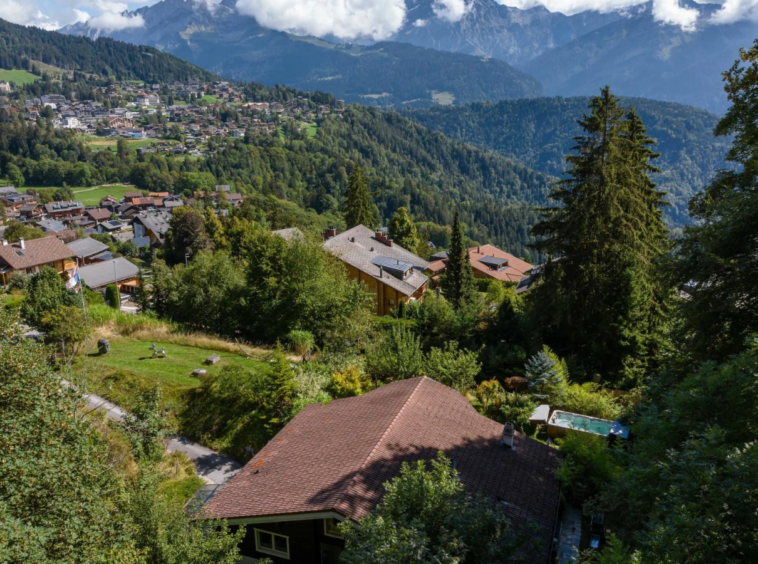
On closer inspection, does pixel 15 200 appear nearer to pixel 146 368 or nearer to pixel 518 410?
pixel 146 368

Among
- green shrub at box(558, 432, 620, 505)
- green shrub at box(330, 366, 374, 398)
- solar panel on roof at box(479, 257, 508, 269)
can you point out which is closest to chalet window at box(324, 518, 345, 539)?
green shrub at box(558, 432, 620, 505)

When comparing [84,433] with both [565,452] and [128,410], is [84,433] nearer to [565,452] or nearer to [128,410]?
[128,410]

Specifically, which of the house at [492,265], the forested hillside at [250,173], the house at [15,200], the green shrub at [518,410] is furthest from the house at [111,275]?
the forested hillside at [250,173]

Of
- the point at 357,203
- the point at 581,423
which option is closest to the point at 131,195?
the point at 357,203

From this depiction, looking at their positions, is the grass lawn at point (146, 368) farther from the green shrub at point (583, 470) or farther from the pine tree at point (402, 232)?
the pine tree at point (402, 232)

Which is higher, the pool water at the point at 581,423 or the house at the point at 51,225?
the pool water at the point at 581,423

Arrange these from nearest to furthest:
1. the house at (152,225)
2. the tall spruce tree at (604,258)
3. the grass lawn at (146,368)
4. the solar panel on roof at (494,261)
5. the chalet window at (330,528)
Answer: the chalet window at (330,528) < the grass lawn at (146,368) < the tall spruce tree at (604,258) < the solar panel on roof at (494,261) < the house at (152,225)
